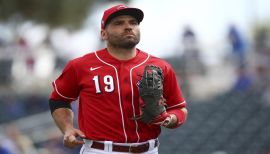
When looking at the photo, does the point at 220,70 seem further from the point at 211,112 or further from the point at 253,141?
the point at 253,141

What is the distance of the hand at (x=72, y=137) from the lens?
5.20 meters

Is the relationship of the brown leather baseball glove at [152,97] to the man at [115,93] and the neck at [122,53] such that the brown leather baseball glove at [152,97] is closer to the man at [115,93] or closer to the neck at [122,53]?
the man at [115,93]

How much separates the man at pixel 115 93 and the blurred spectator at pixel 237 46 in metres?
9.62

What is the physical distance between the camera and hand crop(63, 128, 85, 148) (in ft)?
17.1

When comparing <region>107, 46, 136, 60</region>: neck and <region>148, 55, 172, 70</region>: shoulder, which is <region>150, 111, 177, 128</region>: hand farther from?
<region>107, 46, 136, 60</region>: neck

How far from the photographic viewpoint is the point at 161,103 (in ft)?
16.9

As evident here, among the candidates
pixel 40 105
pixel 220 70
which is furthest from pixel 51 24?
pixel 220 70

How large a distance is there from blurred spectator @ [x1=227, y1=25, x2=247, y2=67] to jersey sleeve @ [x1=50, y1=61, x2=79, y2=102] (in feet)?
31.7

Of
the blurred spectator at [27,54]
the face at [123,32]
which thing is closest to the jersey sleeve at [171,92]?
the face at [123,32]

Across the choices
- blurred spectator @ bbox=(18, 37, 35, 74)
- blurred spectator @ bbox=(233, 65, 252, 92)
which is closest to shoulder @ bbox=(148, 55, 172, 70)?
blurred spectator @ bbox=(233, 65, 252, 92)

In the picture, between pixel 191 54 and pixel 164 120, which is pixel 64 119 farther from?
pixel 191 54

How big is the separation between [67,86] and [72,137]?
42 cm

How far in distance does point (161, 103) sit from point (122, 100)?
0.29 meters

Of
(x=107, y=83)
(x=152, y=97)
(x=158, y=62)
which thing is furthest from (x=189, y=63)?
(x=152, y=97)
